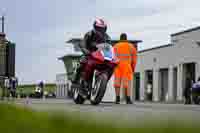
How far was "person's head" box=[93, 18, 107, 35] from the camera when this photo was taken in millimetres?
11656

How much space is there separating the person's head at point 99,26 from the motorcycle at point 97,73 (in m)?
0.27

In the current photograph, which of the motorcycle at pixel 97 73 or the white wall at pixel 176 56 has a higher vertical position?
the white wall at pixel 176 56

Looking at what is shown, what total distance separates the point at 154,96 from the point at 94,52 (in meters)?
54.0

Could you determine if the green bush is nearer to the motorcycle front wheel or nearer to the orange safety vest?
the motorcycle front wheel

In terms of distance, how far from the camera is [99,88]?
37.1 ft

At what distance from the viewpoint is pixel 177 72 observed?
59656 mm

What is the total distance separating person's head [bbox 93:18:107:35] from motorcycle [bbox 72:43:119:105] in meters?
0.27

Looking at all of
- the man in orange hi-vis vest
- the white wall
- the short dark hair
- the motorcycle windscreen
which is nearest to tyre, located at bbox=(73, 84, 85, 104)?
the motorcycle windscreen

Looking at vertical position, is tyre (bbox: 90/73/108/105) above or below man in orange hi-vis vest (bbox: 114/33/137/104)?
below

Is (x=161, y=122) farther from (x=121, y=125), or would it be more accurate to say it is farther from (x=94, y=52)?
(x=94, y=52)

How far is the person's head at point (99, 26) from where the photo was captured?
1166 cm

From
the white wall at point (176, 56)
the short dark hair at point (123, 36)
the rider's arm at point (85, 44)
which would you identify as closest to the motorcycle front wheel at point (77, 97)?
the rider's arm at point (85, 44)

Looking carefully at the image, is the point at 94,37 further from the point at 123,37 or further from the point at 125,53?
the point at 123,37

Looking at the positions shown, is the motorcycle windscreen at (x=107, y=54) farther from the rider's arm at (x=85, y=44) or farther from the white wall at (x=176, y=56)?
the white wall at (x=176, y=56)
